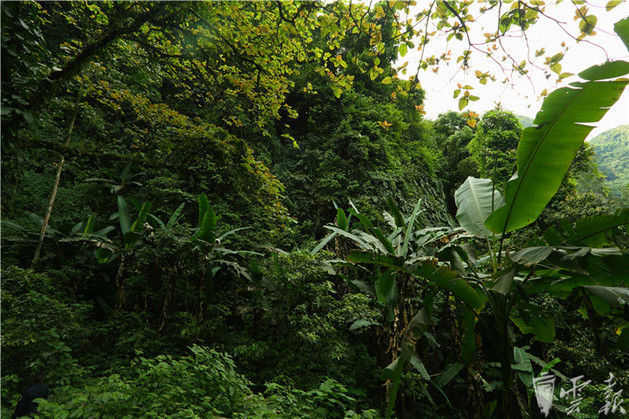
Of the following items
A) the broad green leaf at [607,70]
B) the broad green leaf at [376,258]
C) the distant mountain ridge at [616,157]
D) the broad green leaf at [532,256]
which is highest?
the distant mountain ridge at [616,157]

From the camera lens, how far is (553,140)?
1.88 metres

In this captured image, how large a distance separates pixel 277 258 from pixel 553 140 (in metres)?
3.10

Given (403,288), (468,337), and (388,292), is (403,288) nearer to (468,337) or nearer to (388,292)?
(388,292)

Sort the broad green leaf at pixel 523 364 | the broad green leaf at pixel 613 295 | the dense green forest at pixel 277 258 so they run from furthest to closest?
Answer: the broad green leaf at pixel 523 364, the dense green forest at pixel 277 258, the broad green leaf at pixel 613 295

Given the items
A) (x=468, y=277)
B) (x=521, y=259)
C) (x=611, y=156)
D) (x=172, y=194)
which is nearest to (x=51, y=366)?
(x=172, y=194)

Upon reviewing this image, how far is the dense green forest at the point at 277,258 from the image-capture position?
1909mm

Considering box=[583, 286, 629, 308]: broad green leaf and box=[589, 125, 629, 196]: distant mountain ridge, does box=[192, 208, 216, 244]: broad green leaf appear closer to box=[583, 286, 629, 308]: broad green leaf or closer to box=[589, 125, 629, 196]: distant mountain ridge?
box=[583, 286, 629, 308]: broad green leaf

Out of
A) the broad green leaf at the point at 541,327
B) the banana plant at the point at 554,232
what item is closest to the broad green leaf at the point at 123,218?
the banana plant at the point at 554,232

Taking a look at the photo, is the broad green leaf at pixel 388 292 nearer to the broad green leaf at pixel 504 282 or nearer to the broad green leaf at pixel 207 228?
the broad green leaf at pixel 504 282

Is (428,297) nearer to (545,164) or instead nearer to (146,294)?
(545,164)

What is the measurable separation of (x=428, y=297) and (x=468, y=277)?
1.05ft

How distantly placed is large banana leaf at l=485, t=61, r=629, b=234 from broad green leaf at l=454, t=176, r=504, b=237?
0.68ft

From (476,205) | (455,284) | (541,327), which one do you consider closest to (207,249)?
(455,284)

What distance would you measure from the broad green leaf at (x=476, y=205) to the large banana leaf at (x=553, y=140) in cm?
21
